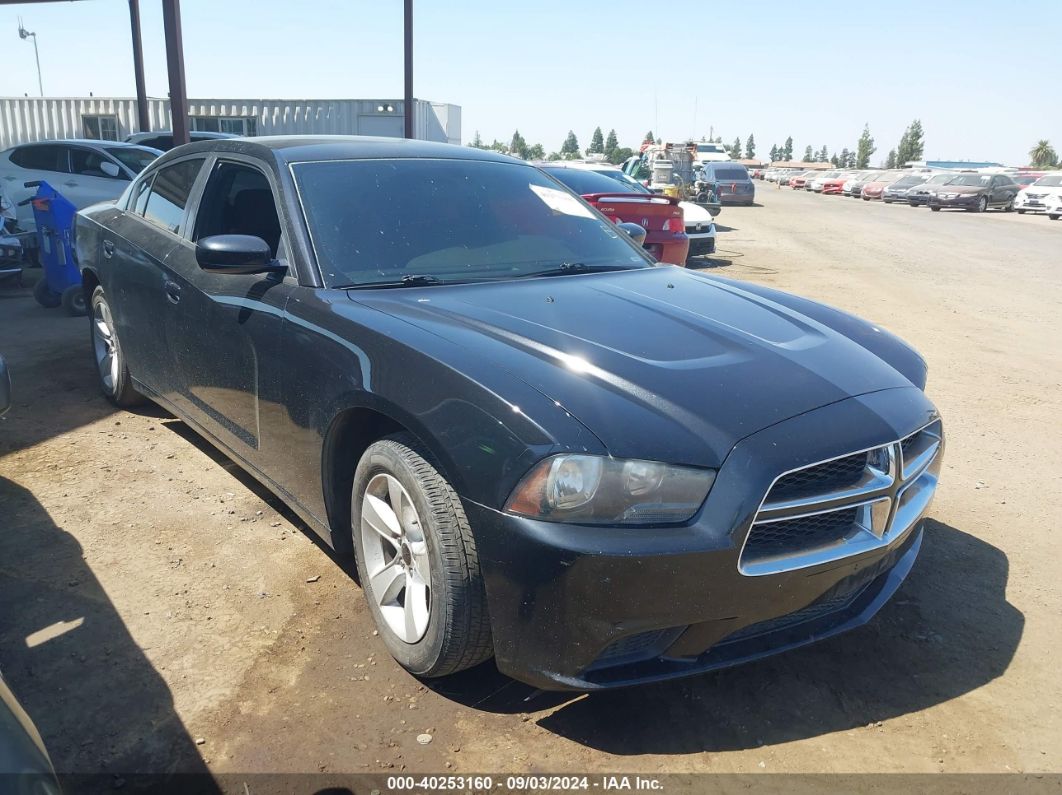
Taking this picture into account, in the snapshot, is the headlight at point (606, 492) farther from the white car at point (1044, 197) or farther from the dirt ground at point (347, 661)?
the white car at point (1044, 197)

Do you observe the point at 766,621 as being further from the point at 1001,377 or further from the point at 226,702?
the point at 1001,377

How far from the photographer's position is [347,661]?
9.11 ft

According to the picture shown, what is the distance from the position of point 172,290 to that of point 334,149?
100 centimetres

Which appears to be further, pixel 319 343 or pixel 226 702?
pixel 319 343

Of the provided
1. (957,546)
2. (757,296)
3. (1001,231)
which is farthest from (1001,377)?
(1001,231)

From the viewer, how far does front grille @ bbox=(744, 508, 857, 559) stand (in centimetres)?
220

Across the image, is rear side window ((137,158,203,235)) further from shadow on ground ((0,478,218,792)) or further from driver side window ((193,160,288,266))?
shadow on ground ((0,478,218,792))

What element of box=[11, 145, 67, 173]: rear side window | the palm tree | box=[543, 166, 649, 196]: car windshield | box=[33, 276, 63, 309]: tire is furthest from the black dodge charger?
the palm tree

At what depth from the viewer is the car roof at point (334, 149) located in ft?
11.5

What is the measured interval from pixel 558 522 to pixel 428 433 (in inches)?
19.3

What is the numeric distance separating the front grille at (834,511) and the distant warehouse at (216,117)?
2717cm

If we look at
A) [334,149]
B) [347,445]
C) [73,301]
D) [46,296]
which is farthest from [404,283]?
[46,296]

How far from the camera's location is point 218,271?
3.15 meters

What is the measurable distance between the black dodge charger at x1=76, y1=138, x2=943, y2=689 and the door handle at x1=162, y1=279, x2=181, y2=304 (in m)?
0.02
